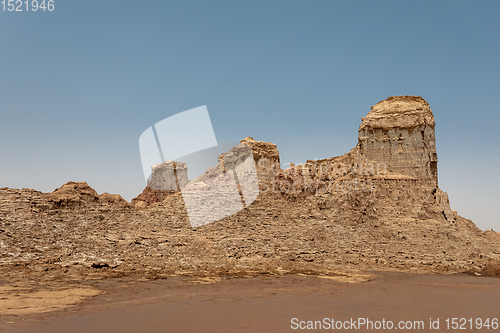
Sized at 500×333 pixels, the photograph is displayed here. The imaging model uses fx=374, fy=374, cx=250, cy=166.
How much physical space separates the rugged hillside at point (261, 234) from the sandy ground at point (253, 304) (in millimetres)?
2759

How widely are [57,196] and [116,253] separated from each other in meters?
6.79

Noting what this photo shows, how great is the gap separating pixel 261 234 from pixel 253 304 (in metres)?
11.9

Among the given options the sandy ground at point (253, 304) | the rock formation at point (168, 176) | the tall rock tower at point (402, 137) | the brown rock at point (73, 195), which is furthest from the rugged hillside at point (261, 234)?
the rock formation at point (168, 176)

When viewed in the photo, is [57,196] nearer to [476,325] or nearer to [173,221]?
[173,221]

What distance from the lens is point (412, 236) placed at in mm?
27625

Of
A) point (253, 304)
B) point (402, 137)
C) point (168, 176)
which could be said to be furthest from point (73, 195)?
point (168, 176)

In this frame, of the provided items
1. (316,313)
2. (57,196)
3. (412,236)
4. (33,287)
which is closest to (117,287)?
(33,287)

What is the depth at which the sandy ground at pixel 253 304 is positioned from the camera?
11.6 m

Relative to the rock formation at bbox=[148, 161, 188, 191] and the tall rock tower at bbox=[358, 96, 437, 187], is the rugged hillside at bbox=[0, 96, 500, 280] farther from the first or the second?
the rock formation at bbox=[148, 161, 188, 191]

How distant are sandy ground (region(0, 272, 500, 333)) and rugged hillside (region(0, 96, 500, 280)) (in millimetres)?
2759

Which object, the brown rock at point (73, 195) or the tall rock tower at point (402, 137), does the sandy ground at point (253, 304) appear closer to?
the brown rock at point (73, 195)

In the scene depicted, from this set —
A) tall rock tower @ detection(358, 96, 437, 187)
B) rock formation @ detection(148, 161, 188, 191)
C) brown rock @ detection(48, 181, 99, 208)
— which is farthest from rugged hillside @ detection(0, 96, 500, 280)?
rock formation @ detection(148, 161, 188, 191)

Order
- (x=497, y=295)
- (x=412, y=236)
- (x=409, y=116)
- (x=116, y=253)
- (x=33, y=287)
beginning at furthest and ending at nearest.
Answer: (x=409, y=116) < (x=412, y=236) < (x=116, y=253) < (x=497, y=295) < (x=33, y=287)

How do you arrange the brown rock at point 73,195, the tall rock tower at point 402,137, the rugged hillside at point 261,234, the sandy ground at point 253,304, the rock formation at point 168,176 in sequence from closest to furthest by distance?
the sandy ground at point 253,304 → the rugged hillside at point 261,234 → the brown rock at point 73,195 → the tall rock tower at point 402,137 → the rock formation at point 168,176
